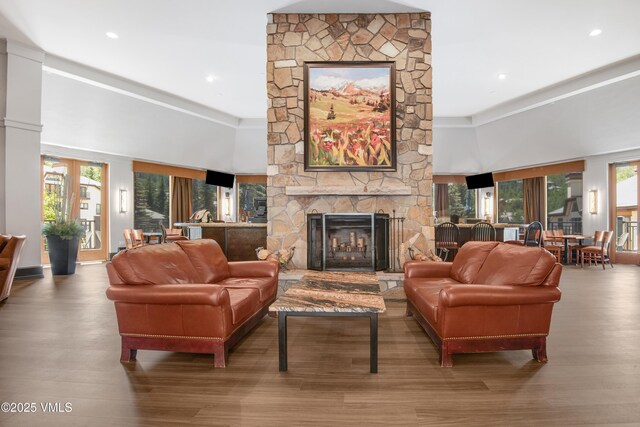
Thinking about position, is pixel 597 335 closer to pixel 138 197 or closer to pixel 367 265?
pixel 367 265

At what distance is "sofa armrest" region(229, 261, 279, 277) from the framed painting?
1.89 meters

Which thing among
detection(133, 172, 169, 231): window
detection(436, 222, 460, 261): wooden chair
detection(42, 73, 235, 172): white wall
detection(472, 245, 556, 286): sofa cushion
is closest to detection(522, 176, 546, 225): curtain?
detection(436, 222, 460, 261): wooden chair

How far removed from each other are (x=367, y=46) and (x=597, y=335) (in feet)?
15.1

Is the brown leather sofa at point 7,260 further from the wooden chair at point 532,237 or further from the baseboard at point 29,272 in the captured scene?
the wooden chair at point 532,237

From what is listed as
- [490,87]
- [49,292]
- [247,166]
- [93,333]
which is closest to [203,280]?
[93,333]

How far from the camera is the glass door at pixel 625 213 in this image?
30.3 feet

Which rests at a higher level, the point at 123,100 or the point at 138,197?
the point at 123,100

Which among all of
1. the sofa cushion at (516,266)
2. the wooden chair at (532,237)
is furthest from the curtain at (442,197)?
the sofa cushion at (516,266)

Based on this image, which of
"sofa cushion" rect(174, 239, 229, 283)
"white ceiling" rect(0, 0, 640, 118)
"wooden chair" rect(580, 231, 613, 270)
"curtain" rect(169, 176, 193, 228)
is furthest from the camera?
"curtain" rect(169, 176, 193, 228)

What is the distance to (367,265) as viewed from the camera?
→ 18.0 ft

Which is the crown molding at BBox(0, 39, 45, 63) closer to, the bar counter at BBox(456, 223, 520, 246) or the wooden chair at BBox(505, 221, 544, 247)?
the bar counter at BBox(456, 223, 520, 246)

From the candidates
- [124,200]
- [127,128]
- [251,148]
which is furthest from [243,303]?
[251,148]

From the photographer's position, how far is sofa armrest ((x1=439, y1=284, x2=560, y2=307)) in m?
2.77

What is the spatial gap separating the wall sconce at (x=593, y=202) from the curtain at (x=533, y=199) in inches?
57.0
